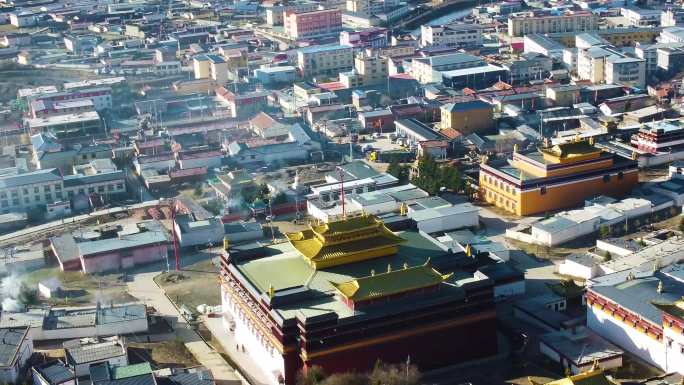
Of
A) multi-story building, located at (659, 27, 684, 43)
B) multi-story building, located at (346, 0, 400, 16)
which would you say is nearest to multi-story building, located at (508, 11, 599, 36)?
multi-story building, located at (659, 27, 684, 43)

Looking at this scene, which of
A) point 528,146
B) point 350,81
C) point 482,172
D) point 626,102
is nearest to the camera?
point 482,172

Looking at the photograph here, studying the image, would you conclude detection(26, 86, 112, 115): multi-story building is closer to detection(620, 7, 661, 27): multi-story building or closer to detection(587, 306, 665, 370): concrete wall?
detection(587, 306, 665, 370): concrete wall

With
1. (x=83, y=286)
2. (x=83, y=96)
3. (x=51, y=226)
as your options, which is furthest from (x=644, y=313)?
(x=83, y=96)

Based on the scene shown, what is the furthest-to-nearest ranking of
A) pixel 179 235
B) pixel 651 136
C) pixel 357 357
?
1. pixel 651 136
2. pixel 179 235
3. pixel 357 357

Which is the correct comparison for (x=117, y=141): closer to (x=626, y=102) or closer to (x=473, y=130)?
(x=473, y=130)

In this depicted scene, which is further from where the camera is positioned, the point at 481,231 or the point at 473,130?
the point at 473,130

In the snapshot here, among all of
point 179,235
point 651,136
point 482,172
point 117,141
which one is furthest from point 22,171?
point 651,136

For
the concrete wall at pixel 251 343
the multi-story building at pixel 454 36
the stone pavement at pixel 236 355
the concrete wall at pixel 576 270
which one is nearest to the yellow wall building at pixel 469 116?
the concrete wall at pixel 576 270
